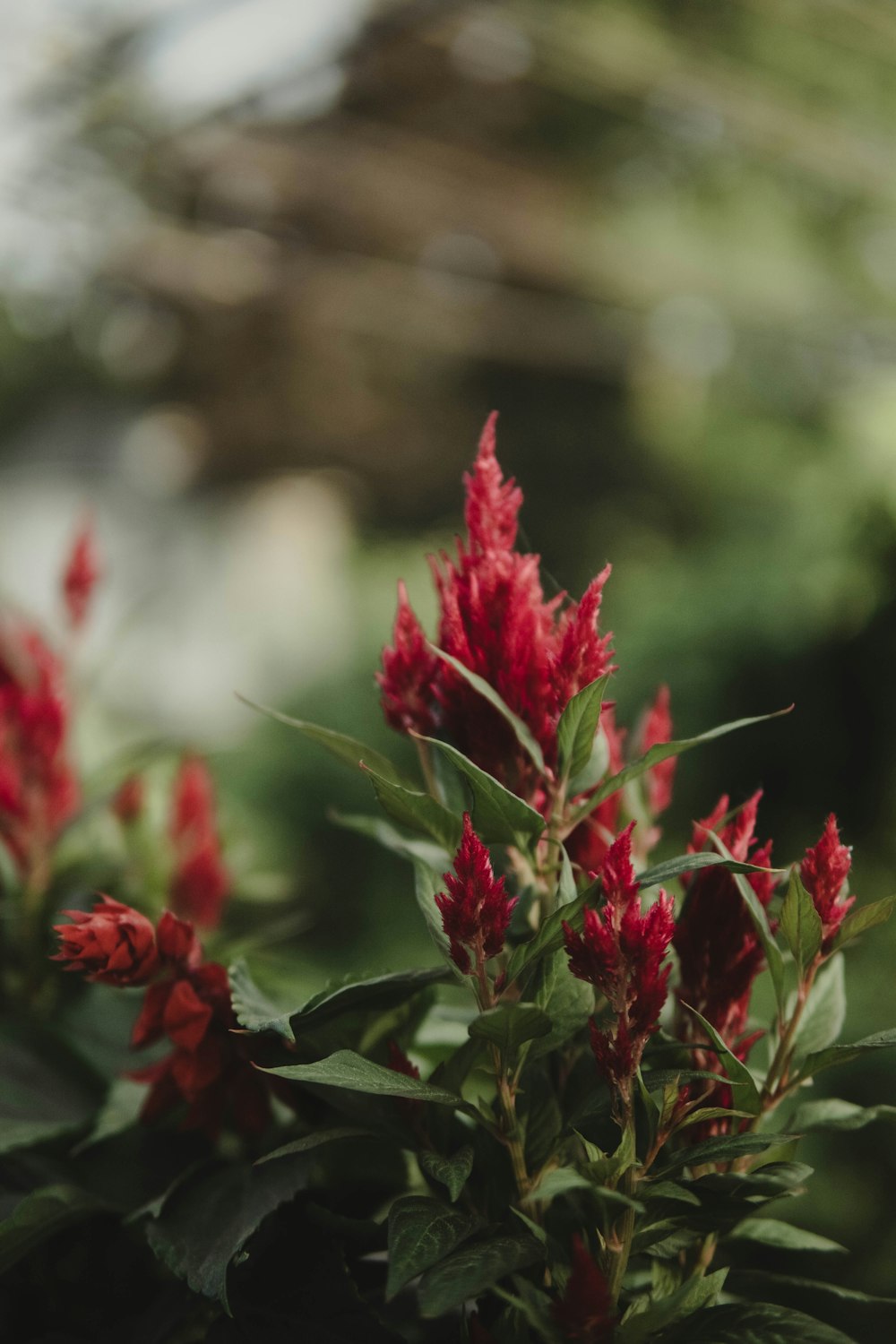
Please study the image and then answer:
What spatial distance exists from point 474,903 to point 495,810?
0.07 m

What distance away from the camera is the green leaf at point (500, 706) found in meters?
0.50

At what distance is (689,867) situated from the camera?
0.47m

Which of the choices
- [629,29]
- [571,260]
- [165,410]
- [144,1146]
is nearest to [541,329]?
[571,260]

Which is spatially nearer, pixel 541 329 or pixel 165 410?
pixel 541 329

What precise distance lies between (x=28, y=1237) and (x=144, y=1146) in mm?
120

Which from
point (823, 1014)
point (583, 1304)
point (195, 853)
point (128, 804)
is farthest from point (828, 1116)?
point (128, 804)

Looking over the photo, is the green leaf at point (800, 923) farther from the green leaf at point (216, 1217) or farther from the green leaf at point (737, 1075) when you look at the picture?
the green leaf at point (216, 1217)

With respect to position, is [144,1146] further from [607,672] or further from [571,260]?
[571,260]

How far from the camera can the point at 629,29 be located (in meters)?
3.42

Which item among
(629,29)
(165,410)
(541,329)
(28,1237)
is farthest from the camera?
(165,410)

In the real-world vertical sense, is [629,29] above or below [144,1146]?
above

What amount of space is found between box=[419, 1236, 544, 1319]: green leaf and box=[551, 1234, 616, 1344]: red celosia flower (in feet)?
0.09

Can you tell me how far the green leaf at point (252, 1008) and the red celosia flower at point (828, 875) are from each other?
10.4 inches

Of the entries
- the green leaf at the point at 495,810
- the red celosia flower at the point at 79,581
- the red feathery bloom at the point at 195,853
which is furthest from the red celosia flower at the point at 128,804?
the green leaf at the point at 495,810
